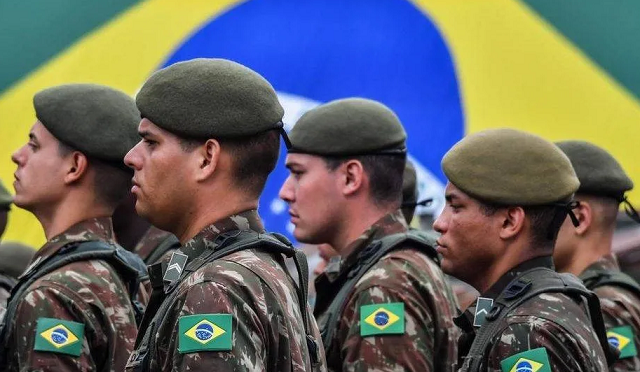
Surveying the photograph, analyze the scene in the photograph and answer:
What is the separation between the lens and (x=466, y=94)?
9.55 m

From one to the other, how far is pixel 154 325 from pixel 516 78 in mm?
→ 6168

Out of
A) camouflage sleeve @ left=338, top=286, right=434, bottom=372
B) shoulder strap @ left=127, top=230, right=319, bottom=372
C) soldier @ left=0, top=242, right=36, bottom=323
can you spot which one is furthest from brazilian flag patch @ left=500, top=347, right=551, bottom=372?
soldier @ left=0, top=242, right=36, bottom=323

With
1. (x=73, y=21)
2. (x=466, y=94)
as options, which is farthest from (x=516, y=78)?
(x=73, y=21)

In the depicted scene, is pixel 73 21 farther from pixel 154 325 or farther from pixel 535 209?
pixel 154 325

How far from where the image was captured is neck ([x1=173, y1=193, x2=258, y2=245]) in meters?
4.05

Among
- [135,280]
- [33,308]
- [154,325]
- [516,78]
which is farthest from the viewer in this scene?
[516,78]

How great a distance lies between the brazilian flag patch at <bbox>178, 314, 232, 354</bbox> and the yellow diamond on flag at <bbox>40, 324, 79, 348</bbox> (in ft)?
4.33

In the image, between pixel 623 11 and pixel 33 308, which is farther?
pixel 623 11

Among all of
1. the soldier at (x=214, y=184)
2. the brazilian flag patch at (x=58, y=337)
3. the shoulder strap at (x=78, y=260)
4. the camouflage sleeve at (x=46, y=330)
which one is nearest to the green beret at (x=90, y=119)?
the shoulder strap at (x=78, y=260)

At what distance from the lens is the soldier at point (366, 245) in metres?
5.66

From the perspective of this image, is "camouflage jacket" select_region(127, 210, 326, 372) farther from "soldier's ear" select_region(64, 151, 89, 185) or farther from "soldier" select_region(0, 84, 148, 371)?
"soldier's ear" select_region(64, 151, 89, 185)

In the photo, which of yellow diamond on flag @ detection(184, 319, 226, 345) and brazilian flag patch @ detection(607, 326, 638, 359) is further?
brazilian flag patch @ detection(607, 326, 638, 359)

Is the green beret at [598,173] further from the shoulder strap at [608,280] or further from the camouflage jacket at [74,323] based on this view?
the camouflage jacket at [74,323]

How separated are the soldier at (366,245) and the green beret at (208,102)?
180 centimetres
